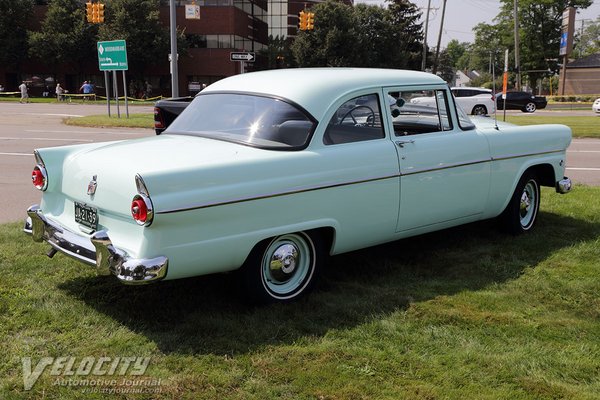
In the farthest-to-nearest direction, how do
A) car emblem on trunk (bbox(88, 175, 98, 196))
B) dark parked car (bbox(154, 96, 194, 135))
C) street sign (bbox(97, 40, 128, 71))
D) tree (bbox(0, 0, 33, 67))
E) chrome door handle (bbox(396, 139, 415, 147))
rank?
tree (bbox(0, 0, 33, 67))
street sign (bbox(97, 40, 128, 71))
dark parked car (bbox(154, 96, 194, 135))
chrome door handle (bbox(396, 139, 415, 147))
car emblem on trunk (bbox(88, 175, 98, 196))

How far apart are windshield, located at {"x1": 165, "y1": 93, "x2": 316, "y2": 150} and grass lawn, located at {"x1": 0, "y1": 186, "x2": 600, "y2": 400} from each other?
116cm

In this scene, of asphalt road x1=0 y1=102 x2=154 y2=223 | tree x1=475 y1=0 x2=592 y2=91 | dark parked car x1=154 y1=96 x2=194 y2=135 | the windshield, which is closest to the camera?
the windshield

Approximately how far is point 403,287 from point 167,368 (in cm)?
207

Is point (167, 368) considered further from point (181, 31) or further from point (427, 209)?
point (181, 31)


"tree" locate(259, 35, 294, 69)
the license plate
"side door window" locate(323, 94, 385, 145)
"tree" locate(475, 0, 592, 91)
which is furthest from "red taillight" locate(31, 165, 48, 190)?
"tree" locate(475, 0, 592, 91)

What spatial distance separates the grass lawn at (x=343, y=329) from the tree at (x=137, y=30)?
49.9 metres

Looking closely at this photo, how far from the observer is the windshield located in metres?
4.34

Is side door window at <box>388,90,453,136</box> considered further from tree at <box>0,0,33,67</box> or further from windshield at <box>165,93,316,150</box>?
tree at <box>0,0,33,67</box>

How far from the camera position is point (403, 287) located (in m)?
4.74

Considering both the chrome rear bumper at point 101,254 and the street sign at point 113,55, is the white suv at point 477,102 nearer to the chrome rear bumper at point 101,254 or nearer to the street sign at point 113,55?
the street sign at point 113,55

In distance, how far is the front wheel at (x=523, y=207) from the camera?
6.09m

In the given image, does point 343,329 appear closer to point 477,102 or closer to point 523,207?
point 523,207

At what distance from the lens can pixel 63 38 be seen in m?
52.2

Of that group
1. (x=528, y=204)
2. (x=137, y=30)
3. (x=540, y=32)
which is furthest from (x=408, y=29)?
(x=528, y=204)
